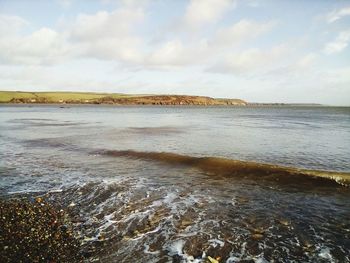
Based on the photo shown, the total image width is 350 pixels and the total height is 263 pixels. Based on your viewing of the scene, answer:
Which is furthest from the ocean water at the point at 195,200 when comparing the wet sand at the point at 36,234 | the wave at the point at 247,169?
the wet sand at the point at 36,234

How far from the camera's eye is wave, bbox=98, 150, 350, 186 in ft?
53.6

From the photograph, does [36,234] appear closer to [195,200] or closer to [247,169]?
[195,200]

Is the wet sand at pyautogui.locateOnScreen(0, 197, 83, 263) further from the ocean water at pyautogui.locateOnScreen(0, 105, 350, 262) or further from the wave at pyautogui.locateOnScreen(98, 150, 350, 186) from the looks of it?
the wave at pyautogui.locateOnScreen(98, 150, 350, 186)

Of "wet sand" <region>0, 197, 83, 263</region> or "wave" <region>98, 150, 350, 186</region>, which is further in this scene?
"wave" <region>98, 150, 350, 186</region>

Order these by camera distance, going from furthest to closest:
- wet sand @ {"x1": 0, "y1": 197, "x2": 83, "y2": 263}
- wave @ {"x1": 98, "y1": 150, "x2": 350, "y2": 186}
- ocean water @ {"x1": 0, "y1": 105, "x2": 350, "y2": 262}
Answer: wave @ {"x1": 98, "y1": 150, "x2": 350, "y2": 186} → ocean water @ {"x1": 0, "y1": 105, "x2": 350, "y2": 262} → wet sand @ {"x1": 0, "y1": 197, "x2": 83, "y2": 263}

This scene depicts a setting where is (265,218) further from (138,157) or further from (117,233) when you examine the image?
(138,157)

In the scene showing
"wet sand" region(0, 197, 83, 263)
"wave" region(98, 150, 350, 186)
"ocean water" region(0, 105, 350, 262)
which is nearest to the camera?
"wet sand" region(0, 197, 83, 263)

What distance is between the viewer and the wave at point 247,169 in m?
16.3

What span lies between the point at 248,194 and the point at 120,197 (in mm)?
6188

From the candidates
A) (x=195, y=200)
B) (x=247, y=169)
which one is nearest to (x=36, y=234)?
(x=195, y=200)

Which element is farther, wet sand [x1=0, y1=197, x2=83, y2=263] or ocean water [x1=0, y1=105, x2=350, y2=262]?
ocean water [x1=0, y1=105, x2=350, y2=262]

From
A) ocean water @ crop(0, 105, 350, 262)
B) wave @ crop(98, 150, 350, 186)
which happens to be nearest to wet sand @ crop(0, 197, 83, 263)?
ocean water @ crop(0, 105, 350, 262)

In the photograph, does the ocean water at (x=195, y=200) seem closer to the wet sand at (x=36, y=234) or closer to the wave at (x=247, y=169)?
the wave at (x=247, y=169)

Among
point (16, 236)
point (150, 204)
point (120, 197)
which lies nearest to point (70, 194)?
point (120, 197)
